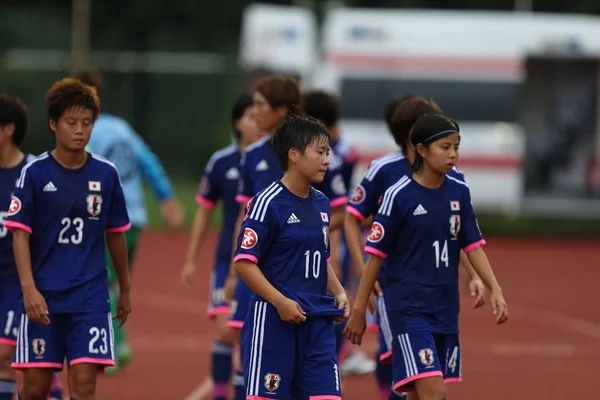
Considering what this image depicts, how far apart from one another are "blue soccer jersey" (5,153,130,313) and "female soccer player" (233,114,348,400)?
1.06 m

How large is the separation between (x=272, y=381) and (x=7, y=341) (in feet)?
6.45

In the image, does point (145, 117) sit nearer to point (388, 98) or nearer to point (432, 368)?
point (388, 98)

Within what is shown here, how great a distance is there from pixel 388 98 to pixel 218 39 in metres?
14.8

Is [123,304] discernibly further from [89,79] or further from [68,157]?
[89,79]

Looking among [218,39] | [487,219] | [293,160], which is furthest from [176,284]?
[218,39]

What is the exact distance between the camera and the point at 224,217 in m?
9.29

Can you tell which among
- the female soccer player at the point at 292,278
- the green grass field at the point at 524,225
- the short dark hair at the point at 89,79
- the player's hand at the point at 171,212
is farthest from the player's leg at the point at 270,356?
the green grass field at the point at 524,225

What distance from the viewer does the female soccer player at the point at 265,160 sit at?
315 inches

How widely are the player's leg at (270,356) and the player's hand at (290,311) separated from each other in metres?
0.14

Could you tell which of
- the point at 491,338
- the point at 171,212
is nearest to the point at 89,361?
the point at 171,212

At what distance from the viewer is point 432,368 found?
7.14 m

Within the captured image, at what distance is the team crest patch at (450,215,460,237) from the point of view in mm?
7266

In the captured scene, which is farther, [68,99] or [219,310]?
[219,310]

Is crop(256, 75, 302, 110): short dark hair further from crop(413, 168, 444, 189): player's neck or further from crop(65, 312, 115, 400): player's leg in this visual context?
crop(65, 312, 115, 400): player's leg
